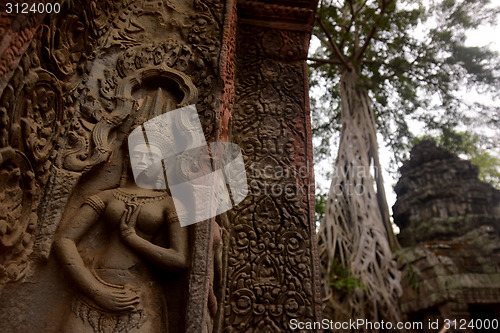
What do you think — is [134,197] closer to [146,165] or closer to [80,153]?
[146,165]

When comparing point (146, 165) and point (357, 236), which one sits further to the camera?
point (357, 236)

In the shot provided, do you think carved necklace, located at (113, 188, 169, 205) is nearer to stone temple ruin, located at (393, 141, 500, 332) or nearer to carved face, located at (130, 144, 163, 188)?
carved face, located at (130, 144, 163, 188)

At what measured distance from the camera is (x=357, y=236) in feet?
20.0

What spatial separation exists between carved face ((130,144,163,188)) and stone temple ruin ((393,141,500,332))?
6.20 m

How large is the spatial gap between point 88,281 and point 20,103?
31.9 inches

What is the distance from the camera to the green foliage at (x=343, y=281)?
5.55 metres

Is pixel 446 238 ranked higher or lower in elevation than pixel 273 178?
higher

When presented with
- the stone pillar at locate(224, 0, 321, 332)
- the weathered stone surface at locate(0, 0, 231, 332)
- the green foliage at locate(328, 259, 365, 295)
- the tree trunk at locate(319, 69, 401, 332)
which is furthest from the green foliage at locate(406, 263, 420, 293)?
the weathered stone surface at locate(0, 0, 231, 332)

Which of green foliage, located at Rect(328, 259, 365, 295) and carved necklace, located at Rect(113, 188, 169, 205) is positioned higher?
carved necklace, located at Rect(113, 188, 169, 205)

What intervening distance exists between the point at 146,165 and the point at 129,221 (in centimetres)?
34

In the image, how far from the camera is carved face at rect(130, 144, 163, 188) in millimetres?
1894

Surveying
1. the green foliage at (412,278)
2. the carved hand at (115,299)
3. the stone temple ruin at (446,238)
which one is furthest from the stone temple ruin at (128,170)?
the green foliage at (412,278)

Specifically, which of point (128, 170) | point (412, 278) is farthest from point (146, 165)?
point (412, 278)

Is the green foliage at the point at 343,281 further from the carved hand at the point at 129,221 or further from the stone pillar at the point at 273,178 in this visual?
the carved hand at the point at 129,221
